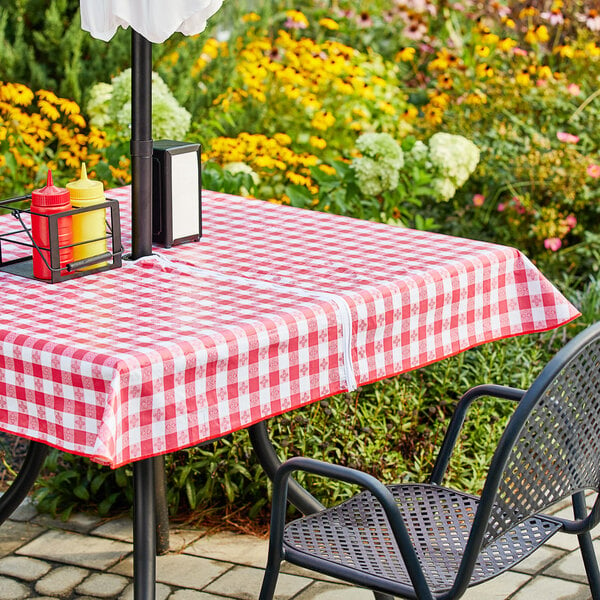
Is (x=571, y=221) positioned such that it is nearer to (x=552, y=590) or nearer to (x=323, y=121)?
(x=323, y=121)

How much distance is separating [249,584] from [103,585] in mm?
394

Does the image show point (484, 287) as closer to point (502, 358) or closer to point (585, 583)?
point (585, 583)

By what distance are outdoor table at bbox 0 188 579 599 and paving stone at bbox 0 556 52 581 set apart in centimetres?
87

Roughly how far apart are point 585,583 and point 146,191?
1.59 metres

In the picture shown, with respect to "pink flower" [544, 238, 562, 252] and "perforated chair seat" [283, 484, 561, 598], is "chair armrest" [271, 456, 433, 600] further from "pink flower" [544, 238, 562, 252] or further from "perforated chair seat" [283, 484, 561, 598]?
"pink flower" [544, 238, 562, 252]

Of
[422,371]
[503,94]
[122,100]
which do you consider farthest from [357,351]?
[503,94]

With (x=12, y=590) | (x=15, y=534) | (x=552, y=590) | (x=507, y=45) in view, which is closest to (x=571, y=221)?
(x=507, y=45)

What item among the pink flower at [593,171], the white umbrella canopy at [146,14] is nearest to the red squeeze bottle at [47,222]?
the white umbrella canopy at [146,14]

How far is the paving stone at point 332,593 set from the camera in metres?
3.17

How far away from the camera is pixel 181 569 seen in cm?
333

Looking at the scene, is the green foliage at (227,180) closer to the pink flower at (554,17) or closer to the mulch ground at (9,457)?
the mulch ground at (9,457)

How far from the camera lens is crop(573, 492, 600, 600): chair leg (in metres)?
2.51

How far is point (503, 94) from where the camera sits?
6.02m

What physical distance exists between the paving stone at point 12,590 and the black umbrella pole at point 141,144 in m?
0.99
